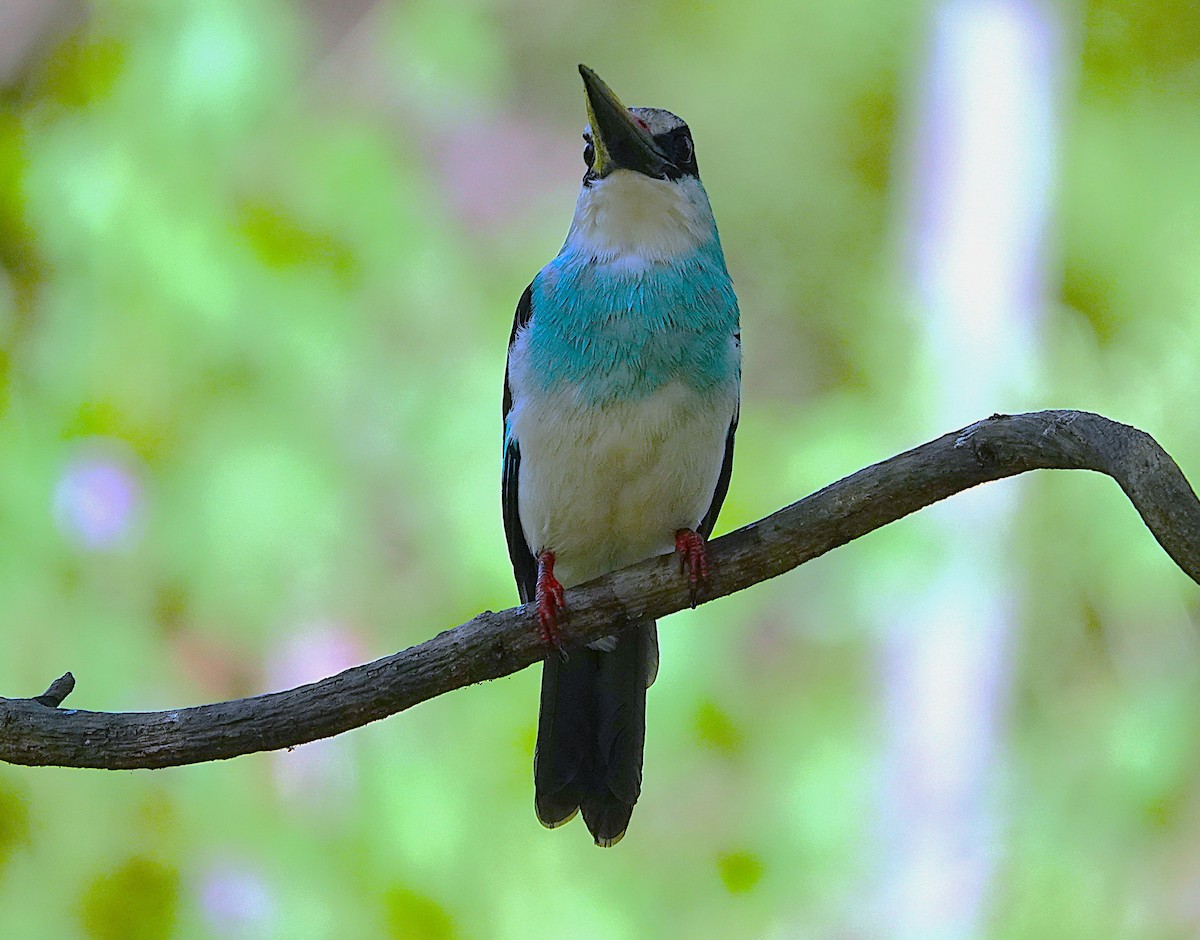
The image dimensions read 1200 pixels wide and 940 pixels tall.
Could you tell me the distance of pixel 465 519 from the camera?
3.45 meters

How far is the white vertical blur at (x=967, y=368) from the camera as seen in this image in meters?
3.43

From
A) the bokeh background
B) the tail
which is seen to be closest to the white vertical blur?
the bokeh background

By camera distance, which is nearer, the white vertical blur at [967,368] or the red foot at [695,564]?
the red foot at [695,564]

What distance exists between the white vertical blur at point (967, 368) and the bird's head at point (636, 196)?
151cm

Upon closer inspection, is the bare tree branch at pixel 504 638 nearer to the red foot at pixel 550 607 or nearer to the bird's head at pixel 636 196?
the red foot at pixel 550 607

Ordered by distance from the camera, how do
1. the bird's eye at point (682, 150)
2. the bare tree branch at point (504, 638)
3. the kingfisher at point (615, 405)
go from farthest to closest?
the bird's eye at point (682, 150) < the kingfisher at point (615, 405) < the bare tree branch at point (504, 638)

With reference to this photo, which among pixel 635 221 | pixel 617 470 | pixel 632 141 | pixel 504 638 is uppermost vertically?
pixel 632 141

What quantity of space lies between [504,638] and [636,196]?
79cm

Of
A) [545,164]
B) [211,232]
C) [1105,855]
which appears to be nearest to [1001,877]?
[1105,855]

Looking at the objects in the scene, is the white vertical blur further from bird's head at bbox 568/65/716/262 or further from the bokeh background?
bird's head at bbox 568/65/716/262

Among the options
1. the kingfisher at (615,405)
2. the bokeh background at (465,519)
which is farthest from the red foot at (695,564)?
the bokeh background at (465,519)

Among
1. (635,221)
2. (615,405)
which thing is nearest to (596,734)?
(615,405)

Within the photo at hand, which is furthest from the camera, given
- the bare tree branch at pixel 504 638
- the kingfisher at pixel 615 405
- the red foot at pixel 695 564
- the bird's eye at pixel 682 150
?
the bird's eye at pixel 682 150

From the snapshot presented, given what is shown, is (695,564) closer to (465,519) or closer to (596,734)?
(596,734)
